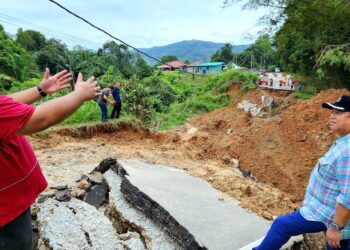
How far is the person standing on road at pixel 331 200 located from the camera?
2.04 m

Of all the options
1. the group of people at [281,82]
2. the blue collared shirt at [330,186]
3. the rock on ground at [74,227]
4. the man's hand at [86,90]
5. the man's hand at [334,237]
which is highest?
the man's hand at [86,90]

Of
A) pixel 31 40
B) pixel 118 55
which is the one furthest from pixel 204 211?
pixel 31 40

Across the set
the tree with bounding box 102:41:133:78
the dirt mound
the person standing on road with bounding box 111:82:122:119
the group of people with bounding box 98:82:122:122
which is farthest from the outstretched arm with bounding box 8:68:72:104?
the tree with bounding box 102:41:133:78

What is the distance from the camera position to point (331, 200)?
2.21m

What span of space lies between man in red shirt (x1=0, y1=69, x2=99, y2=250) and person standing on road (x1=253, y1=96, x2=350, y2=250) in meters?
1.58

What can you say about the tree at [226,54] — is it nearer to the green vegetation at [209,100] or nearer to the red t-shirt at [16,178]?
the green vegetation at [209,100]

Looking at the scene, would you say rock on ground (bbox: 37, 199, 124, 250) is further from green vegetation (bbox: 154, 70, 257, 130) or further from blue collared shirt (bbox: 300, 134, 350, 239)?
green vegetation (bbox: 154, 70, 257, 130)

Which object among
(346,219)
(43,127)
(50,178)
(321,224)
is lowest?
(50,178)

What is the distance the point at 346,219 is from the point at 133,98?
10.3 metres

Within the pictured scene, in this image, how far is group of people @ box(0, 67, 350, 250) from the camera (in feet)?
5.12

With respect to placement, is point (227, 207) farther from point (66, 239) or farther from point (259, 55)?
point (259, 55)

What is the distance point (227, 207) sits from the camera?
12.3ft

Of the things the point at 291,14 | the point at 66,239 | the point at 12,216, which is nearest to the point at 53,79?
the point at 12,216

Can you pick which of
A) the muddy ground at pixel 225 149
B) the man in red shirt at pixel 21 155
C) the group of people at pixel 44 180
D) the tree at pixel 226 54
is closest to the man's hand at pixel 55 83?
the group of people at pixel 44 180
